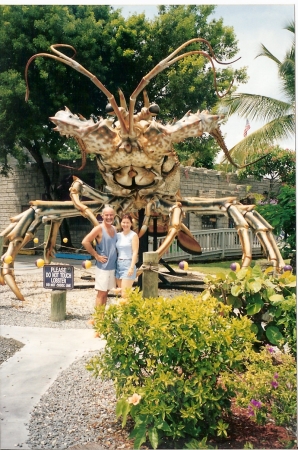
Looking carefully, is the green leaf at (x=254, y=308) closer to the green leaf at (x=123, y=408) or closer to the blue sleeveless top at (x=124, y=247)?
the green leaf at (x=123, y=408)

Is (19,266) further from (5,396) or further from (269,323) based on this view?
(269,323)

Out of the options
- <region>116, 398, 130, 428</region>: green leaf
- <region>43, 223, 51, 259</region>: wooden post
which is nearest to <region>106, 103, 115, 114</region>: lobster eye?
<region>43, 223, 51, 259</region>: wooden post

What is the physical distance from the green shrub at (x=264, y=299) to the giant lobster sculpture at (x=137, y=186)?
139 centimetres

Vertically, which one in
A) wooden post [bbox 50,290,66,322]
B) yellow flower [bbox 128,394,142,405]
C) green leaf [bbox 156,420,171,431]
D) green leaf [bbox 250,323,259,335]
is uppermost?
green leaf [bbox 250,323,259,335]

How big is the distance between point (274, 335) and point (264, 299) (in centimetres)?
26

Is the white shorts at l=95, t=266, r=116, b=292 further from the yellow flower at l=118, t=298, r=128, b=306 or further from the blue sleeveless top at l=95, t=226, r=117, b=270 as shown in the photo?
the yellow flower at l=118, t=298, r=128, b=306

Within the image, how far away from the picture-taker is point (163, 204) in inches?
229

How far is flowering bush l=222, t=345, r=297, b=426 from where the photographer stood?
2947 mm

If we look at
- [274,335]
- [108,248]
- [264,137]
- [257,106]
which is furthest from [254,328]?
[257,106]

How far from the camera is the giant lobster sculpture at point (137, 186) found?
207 inches

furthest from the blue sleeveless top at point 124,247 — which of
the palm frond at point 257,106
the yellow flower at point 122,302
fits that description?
the palm frond at point 257,106

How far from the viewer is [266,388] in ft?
9.74

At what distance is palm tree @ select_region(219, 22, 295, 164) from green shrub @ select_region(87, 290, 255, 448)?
2.08 metres

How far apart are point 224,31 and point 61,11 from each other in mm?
1647
